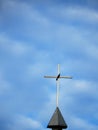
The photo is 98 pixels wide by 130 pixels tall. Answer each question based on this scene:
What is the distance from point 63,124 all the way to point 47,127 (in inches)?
57.9

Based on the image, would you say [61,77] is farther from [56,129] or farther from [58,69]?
[56,129]

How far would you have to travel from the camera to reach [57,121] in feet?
92.0

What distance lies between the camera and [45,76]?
29.6m

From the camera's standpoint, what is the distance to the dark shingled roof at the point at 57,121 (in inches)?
1099

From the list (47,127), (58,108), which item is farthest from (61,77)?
(47,127)

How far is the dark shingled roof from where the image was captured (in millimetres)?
27922

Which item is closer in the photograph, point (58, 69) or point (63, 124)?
point (63, 124)

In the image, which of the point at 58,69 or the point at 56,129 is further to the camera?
the point at 58,69

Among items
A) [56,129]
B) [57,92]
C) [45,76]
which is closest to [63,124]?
[56,129]

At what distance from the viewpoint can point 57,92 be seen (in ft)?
93.0

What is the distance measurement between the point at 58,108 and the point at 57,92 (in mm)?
1625

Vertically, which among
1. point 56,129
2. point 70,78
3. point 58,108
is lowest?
point 56,129

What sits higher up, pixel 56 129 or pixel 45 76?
pixel 45 76

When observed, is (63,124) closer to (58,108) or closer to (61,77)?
(58,108)
